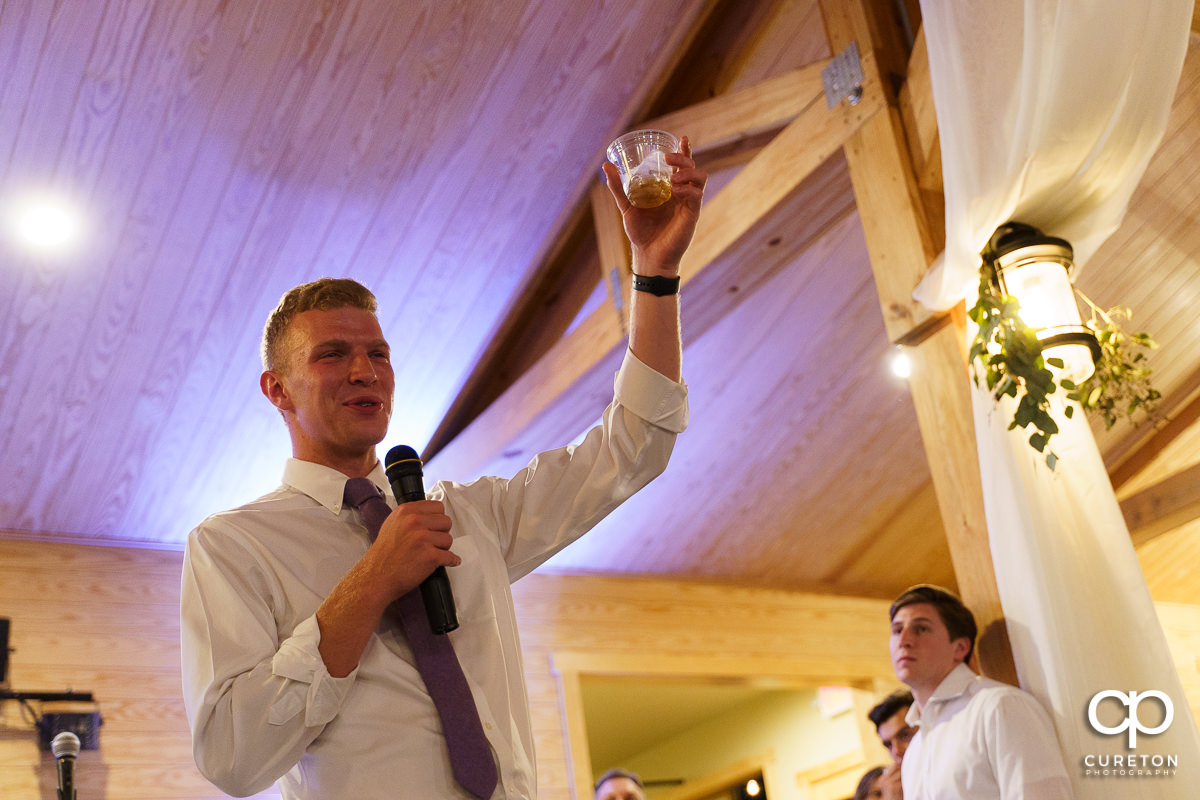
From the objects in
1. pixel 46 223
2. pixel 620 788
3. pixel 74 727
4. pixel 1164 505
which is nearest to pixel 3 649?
pixel 74 727

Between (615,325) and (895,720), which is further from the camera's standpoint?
(615,325)

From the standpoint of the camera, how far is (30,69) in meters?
3.22

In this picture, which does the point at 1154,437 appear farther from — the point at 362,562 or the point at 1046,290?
the point at 362,562

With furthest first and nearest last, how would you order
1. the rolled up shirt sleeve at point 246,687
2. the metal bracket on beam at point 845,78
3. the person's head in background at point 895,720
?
the person's head in background at point 895,720, the metal bracket on beam at point 845,78, the rolled up shirt sleeve at point 246,687

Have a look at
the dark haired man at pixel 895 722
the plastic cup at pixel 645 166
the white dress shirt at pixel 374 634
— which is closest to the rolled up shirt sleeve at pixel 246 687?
the white dress shirt at pixel 374 634

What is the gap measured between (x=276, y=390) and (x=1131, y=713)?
5.36 feet

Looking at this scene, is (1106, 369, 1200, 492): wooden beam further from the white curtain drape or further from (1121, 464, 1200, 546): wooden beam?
the white curtain drape

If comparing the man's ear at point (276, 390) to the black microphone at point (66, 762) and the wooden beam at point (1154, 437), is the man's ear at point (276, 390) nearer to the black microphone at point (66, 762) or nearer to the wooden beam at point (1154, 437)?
the black microphone at point (66, 762)

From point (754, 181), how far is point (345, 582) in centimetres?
258

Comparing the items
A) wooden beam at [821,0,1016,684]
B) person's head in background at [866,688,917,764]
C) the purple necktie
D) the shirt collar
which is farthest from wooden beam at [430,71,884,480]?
the purple necktie

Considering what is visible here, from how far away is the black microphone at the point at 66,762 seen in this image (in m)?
3.73

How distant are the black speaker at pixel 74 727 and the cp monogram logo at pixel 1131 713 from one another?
3.33m

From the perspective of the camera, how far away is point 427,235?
3984 millimetres

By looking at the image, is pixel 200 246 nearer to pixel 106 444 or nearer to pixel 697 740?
pixel 106 444
